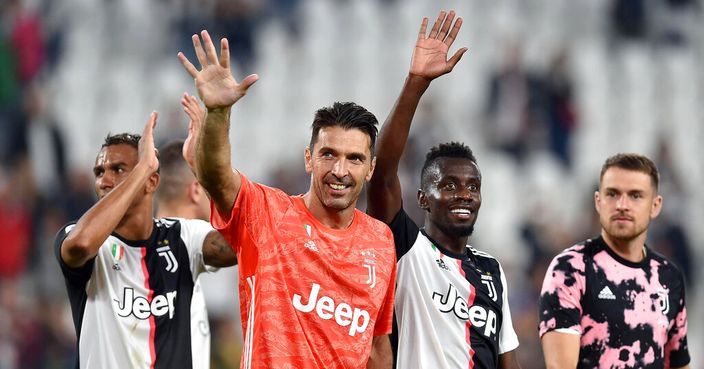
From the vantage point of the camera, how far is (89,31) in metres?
12.7

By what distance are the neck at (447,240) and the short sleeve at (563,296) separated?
2.07 feet

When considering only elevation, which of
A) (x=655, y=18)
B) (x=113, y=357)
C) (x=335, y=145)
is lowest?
(x=113, y=357)

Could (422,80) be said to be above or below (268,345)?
above

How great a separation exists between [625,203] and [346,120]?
1982mm

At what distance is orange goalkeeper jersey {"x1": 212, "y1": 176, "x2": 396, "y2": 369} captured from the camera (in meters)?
4.33

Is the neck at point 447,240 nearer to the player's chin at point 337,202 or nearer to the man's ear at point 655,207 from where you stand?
the player's chin at point 337,202

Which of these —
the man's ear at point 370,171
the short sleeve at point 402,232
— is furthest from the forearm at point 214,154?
the short sleeve at point 402,232

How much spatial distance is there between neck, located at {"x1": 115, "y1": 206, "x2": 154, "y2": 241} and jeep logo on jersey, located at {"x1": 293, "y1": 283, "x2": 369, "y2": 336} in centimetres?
131

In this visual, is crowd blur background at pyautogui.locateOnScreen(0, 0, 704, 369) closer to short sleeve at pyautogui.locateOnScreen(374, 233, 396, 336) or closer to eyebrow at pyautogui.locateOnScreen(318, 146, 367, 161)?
short sleeve at pyautogui.locateOnScreen(374, 233, 396, 336)

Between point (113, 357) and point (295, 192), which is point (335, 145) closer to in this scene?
point (113, 357)

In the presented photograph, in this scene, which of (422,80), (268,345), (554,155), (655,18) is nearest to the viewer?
(268,345)

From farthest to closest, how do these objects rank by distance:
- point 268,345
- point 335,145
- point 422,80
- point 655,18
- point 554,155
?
point 655,18 < point 554,155 < point 422,80 < point 335,145 < point 268,345

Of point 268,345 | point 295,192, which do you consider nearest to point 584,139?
point 295,192

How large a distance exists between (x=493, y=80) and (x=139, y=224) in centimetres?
809
